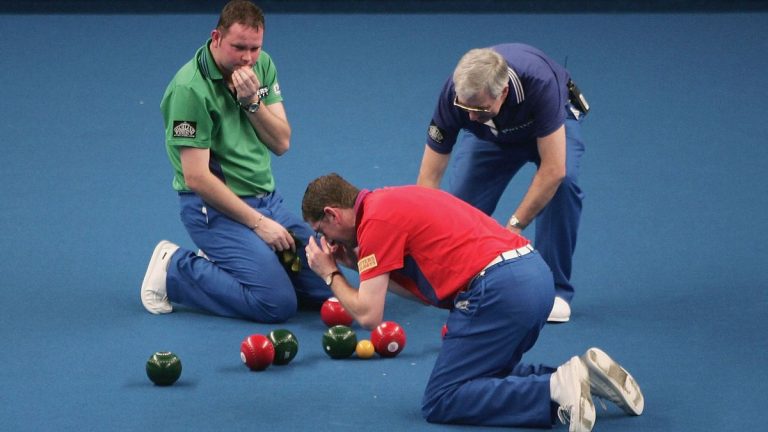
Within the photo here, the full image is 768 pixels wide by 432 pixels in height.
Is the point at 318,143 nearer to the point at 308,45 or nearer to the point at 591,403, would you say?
the point at 308,45

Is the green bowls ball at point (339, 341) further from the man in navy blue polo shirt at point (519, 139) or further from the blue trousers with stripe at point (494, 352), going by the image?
the man in navy blue polo shirt at point (519, 139)

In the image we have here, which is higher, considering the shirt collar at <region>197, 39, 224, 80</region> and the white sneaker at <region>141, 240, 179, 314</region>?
the shirt collar at <region>197, 39, 224, 80</region>

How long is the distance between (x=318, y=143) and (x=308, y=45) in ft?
9.51

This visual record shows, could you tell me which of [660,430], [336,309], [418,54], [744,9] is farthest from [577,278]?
[744,9]

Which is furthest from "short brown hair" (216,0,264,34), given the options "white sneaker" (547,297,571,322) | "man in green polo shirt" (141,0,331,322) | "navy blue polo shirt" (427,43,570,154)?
"white sneaker" (547,297,571,322)

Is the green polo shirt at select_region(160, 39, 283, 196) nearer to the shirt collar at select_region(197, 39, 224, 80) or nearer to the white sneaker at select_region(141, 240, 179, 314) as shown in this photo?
the shirt collar at select_region(197, 39, 224, 80)

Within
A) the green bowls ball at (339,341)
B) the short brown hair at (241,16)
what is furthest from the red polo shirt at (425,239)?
the short brown hair at (241,16)

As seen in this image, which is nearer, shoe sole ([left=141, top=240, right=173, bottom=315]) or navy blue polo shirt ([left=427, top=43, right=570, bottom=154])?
navy blue polo shirt ([left=427, top=43, right=570, bottom=154])

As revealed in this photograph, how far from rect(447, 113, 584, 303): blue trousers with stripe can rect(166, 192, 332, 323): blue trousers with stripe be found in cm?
98

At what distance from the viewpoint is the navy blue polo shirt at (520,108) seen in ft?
19.5

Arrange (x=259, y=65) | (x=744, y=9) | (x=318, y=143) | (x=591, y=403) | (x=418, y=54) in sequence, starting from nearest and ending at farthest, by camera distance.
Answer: (x=591, y=403)
(x=259, y=65)
(x=318, y=143)
(x=418, y=54)
(x=744, y=9)

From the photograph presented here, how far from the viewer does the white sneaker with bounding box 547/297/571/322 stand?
632 cm

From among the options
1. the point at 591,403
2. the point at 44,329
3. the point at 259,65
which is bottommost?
the point at 44,329

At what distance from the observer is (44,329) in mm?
6215
